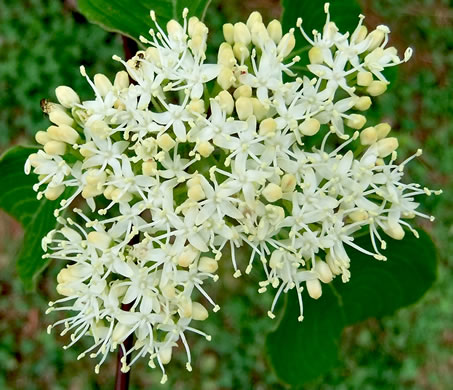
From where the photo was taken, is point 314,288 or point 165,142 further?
point 314,288

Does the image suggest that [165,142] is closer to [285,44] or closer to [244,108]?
[244,108]

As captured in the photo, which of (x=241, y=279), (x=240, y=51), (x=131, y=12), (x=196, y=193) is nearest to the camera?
(x=196, y=193)

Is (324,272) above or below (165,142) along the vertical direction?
below

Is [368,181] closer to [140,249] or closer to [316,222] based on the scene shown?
[316,222]

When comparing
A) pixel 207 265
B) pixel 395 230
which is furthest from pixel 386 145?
pixel 207 265

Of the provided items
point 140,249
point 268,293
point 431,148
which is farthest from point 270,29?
point 431,148

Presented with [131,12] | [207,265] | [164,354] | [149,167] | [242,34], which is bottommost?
[164,354]

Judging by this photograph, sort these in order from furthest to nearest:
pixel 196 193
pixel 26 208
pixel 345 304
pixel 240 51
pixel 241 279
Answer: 1. pixel 241 279
2. pixel 345 304
3. pixel 26 208
4. pixel 240 51
5. pixel 196 193
